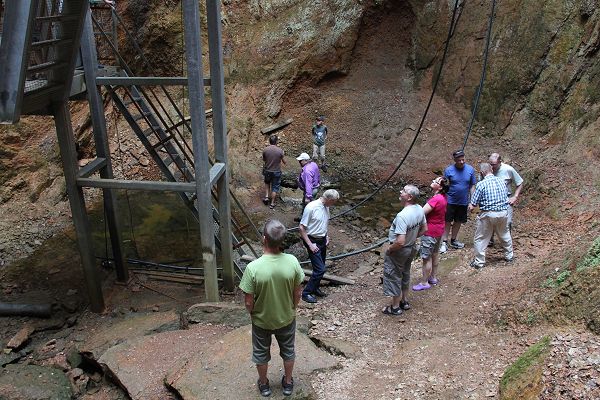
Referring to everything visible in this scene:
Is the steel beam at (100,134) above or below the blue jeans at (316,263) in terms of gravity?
above

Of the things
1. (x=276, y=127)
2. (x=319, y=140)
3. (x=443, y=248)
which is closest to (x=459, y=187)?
(x=443, y=248)

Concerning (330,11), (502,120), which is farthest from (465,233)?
(330,11)

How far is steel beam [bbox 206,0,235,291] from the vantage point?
6.89 metres

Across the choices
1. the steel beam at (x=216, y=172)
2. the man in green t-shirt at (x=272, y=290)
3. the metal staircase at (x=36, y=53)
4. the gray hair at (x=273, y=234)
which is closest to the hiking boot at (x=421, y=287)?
the steel beam at (x=216, y=172)

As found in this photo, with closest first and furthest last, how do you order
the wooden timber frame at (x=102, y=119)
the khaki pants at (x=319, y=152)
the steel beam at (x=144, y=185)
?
the wooden timber frame at (x=102, y=119)
the steel beam at (x=144, y=185)
the khaki pants at (x=319, y=152)

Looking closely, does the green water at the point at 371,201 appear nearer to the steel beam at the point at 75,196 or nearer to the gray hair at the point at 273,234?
the steel beam at the point at 75,196

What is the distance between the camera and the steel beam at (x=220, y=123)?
6891 millimetres

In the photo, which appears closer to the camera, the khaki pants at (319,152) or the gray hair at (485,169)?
the gray hair at (485,169)

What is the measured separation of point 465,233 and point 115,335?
614 cm

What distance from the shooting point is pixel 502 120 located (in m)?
13.0

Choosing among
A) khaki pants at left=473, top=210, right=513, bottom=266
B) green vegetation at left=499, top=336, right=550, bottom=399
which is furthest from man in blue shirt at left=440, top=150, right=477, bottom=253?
green vegetation at left=499, top=336, right=550, bottom=399

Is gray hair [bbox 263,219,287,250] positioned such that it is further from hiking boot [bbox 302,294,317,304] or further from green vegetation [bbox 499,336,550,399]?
hiking boot [bbox 302,294,317,304]

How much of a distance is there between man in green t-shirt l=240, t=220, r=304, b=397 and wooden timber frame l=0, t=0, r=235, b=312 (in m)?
2.83

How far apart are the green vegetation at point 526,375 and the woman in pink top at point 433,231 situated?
89.7 inches
